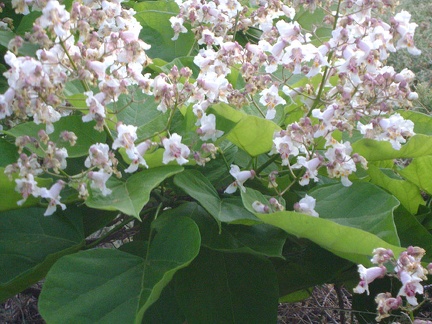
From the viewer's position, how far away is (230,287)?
0.87 m

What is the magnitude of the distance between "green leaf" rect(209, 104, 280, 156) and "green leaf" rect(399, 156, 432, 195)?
25 centimetres

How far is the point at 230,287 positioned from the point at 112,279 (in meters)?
0.18

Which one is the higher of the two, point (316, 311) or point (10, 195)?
point (10, 195)

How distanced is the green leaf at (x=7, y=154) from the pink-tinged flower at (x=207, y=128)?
0.27 metres

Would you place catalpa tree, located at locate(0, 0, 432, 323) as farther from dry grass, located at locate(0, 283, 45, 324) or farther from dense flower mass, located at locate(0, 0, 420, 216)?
dry grass, located at locate(0, 283, 45, 324)

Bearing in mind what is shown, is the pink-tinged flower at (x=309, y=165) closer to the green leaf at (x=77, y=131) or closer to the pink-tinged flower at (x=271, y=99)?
the pink-tinged flower at (x=271, y=99)

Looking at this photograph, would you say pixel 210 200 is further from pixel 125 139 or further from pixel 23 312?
pixel 23 312

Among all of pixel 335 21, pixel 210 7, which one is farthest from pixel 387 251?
pixel 210 7

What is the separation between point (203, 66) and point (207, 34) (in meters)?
0.12

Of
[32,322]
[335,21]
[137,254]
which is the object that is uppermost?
[335,21]

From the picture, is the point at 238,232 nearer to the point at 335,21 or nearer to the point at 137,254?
the point at 137,254

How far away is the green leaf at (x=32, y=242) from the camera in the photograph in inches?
32.4

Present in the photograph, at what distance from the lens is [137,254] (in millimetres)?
867

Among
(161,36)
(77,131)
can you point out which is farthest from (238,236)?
(161,36)
